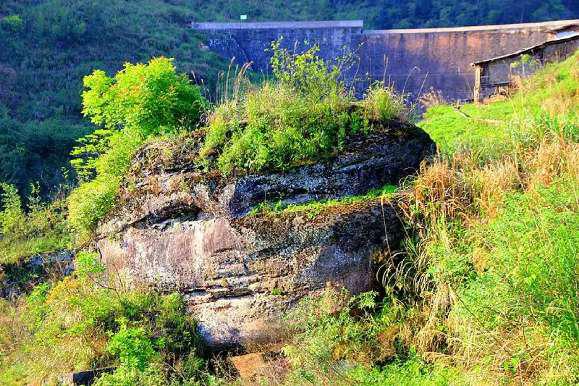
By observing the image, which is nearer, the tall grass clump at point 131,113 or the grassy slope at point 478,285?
the grassy slope at point 478,285

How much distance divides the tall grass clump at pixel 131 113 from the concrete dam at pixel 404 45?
54.3 ft

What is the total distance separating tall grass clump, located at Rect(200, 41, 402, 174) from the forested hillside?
1278 centimetres

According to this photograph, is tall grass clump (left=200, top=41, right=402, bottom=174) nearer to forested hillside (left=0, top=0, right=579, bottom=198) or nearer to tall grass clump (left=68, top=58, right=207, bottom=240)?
tall grass clump (left=68, top=58, right=207, bottom=240)

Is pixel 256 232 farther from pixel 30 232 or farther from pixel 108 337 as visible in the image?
pixel 30 232

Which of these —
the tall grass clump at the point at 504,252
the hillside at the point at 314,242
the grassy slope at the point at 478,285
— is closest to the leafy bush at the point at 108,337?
the hillside at the point at 314,242

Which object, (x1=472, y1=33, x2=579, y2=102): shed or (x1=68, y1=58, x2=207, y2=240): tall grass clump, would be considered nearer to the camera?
(x1=68, y1=58, x2=207, y2=240): tall grass clump

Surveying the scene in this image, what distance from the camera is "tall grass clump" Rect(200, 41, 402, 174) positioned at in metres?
5.98

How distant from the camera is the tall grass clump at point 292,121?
5984 mm

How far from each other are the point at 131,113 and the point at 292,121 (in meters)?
2.35

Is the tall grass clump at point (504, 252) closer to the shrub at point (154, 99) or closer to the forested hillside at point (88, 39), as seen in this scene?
the shrub at point (154, 99)

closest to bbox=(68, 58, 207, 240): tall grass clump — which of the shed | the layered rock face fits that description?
the layered rock face

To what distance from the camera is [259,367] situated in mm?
5195

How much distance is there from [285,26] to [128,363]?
27.8m

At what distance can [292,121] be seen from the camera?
240 inches
